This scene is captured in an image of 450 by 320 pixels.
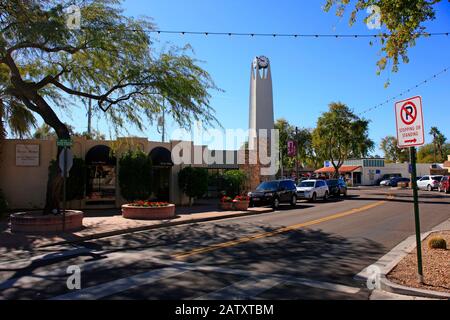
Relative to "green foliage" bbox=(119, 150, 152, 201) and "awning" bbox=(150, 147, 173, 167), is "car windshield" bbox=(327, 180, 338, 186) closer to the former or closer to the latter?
"awning" bbox=(150, 147, 173, 167)

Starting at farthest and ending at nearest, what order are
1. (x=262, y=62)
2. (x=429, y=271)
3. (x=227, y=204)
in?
(x=262, y=62)
(x=227, y=204)
(x=429, y=271)

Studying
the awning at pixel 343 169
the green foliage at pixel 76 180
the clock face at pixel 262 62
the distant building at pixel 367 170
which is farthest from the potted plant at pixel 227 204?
the distant building at pixel 367 170

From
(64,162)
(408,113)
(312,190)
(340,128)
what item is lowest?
(312,190)

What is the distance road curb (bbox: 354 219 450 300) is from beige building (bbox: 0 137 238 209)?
1366 centimetres

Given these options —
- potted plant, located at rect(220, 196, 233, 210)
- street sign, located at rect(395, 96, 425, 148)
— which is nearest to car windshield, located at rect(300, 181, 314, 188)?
potted plant, located at rect(220, 196, 233, 210)

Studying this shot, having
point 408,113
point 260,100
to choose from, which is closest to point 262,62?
point 260,100

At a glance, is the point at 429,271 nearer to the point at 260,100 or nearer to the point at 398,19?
the point at 398,19

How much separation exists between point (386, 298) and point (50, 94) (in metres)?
17.4

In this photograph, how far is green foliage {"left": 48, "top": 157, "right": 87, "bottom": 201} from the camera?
21.8 m

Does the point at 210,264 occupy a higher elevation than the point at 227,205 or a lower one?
lower

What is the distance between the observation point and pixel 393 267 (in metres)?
8.34

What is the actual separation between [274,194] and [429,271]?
18.3m

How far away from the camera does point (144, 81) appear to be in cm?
1655

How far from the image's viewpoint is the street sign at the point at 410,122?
22.9ft
